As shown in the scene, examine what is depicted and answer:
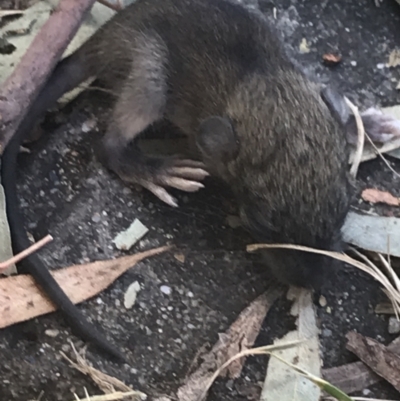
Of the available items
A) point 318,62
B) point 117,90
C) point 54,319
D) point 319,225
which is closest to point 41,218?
point 54,319

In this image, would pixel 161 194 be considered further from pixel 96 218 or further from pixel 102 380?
pixel 102 380

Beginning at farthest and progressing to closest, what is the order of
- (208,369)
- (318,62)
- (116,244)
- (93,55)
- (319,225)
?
(318,62) < (93,55) < (116,244) < (208,369) < (319,225)

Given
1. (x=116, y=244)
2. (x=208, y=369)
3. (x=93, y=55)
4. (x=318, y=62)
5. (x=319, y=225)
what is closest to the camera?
(x=319, y=225)

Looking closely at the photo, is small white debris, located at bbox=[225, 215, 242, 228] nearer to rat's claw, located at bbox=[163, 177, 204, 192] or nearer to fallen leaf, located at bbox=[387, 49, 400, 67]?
rat's claw, located at bbox=[163, 177, 204, 192]

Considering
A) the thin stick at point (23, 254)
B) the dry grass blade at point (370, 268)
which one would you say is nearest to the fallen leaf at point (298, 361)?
the dry grass blade at point (370, 268)

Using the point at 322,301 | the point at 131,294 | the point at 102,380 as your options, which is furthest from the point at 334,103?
the point at 102,380

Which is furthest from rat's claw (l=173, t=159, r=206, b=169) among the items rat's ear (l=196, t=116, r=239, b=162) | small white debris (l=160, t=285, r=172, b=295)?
small white debris (l=160, t=285, r=172, b=295)

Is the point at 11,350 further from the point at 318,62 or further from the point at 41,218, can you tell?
the point at 318,62
